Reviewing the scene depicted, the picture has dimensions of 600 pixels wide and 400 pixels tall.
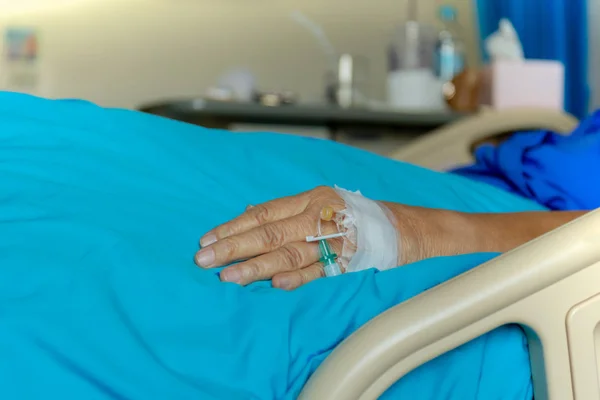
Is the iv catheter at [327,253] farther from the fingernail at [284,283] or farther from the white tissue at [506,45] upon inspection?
the white tissue at [506,45]

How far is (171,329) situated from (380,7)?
8.70 feet

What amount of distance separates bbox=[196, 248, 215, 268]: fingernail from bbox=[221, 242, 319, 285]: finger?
2 cm

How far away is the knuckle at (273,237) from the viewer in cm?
83

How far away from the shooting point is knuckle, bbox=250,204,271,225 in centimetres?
85

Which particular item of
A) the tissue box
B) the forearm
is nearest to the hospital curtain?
the tissue box

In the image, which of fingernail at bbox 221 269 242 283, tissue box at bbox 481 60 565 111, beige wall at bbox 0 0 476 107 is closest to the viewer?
fingernail at bbox 221 269 242 283

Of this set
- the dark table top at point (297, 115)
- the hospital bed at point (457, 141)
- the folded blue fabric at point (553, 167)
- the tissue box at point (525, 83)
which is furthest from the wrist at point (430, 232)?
the tissue box at point (525, 83)

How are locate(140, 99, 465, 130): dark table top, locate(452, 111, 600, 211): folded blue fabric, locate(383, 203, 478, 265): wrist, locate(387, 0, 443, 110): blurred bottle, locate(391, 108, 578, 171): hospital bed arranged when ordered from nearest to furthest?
1. locate(383, 203, 478, 265): wrist
2. locate(452, 111, 600, 211): folded blue fabric
3. locate(391, 108, 578, 171): hospital bed
4. locate(140, 99, 465, 130): dark table top
5. locate(387, 0, 443, 110): blurred bottle

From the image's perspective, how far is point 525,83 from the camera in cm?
248

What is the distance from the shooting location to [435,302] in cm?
69

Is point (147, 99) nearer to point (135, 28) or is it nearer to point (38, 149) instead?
point (135, 28)

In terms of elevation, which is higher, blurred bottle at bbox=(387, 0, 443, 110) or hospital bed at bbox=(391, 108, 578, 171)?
blurred bottle at bbox=(387, 0, 443, 110)

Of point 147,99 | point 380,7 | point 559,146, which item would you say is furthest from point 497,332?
point 380,7

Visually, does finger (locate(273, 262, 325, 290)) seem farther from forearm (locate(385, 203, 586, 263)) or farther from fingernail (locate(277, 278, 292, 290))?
forearm (locate(385, 203, 586, 263))
